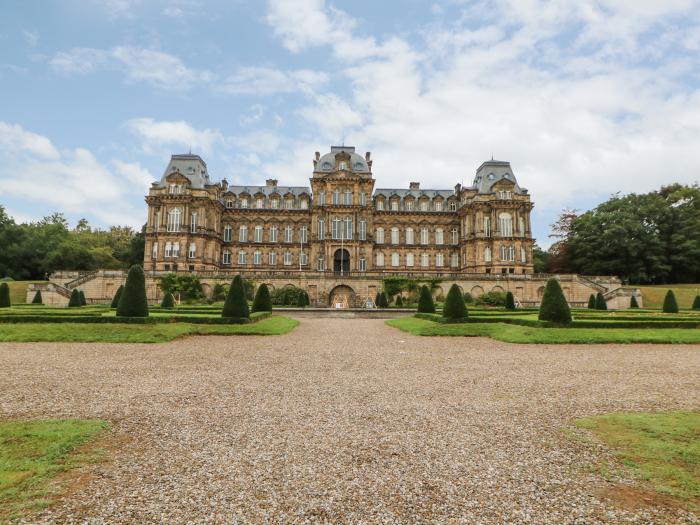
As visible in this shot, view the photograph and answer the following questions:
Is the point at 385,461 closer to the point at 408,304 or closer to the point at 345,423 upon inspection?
the point at 345,423

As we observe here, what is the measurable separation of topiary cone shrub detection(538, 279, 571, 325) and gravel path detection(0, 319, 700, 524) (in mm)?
6289

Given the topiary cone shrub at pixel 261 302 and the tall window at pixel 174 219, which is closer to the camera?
the topiary cone shrub at pixel 261 302

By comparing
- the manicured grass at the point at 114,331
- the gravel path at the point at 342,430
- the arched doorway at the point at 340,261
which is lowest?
the gravel path at the point at 342,430

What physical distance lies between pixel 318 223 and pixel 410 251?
1403cm

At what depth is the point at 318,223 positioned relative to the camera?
176 ft

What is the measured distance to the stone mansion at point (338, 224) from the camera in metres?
52.1

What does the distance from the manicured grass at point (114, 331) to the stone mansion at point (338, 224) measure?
28.6 metres

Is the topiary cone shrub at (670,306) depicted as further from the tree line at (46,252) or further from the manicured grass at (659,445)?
the tree line at (46,252)

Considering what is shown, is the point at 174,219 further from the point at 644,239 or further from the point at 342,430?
the point at 644,239

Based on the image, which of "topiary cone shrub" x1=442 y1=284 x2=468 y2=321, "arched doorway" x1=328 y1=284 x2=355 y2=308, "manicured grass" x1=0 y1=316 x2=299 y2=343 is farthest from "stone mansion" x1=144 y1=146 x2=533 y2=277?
"manicured grass" x1=0 y1=316 x2=299 y2=343

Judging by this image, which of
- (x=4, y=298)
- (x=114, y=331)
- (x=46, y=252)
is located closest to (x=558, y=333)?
(x=114, y=331)

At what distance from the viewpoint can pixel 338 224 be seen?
5347cm

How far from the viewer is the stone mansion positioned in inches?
2051

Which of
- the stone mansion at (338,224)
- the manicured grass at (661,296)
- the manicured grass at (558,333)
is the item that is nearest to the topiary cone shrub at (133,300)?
the manicured grass at (558,333)
